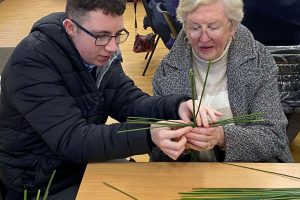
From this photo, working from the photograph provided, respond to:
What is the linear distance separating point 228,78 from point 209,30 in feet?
0.69

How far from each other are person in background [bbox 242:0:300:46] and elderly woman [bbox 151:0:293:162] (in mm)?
436

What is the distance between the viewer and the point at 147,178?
125 centimetres

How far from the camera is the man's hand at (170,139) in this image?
1.23 metres

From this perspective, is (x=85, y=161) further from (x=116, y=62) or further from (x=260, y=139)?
(x=260, y=139)

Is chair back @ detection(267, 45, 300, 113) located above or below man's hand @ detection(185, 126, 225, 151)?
below

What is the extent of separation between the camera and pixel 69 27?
1.40 m

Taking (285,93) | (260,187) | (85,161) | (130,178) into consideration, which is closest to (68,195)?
(85,161)

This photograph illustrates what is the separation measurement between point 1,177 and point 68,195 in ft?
0.84

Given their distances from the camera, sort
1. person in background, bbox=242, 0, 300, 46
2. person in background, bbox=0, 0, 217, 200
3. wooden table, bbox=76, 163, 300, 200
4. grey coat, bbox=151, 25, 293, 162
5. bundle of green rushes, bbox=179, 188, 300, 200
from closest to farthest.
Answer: bundle of green rushes, bbox=179, 188, 300, 200
wooden table, bbox=76, 163, 300, 200
person in background, bbox=0, 0, 217, 200
grey coat, bbox=151, 25, 293, 162
person in background, bbox=242, 0, 300, 46

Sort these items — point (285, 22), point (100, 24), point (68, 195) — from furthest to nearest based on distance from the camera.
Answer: point (285, 22) → point (68, 195) → point (100, 24)

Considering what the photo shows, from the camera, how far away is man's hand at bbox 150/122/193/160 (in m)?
1.23

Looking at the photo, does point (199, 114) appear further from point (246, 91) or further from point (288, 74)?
point (288, 74)

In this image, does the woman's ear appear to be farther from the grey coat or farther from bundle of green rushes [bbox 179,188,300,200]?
bundle of green rushes [bbox 179,188,300,200]

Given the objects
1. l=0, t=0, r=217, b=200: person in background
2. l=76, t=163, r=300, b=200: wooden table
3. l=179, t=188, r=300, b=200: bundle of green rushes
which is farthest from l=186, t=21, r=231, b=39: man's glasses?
l=179, t=188, r=300, b=200: bundle of green rushes
